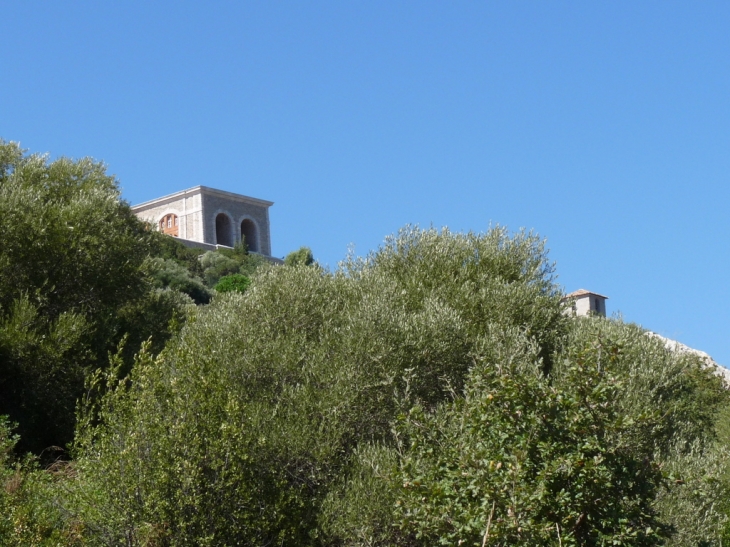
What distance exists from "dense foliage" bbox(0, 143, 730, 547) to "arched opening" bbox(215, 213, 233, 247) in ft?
206

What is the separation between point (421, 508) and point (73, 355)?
1174 centimetres

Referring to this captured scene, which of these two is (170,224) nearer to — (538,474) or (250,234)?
(250,234)

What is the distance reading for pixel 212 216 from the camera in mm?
80562

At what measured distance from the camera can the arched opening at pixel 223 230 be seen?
83.2 metres

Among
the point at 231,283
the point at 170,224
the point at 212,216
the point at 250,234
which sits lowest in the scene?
the point at 231,283

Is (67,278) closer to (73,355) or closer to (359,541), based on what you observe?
(73,355)

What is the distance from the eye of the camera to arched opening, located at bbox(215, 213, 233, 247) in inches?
3275

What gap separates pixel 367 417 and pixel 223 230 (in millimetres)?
72484

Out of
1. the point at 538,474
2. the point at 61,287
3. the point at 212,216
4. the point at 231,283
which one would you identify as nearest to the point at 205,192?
the point at 212,216

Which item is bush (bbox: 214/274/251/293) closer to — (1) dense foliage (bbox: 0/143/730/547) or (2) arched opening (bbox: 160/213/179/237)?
(1) dense foliage (bbox: 0/143/730/547)

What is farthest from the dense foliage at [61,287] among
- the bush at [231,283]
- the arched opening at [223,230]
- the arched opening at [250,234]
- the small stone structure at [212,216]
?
the arched opening at [250,234]

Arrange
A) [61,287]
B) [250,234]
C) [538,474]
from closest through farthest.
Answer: [538,474] < [61,287] < [250,234]

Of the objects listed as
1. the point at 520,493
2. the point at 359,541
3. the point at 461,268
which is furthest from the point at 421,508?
the point at 461,268

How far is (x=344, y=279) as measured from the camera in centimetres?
1712
